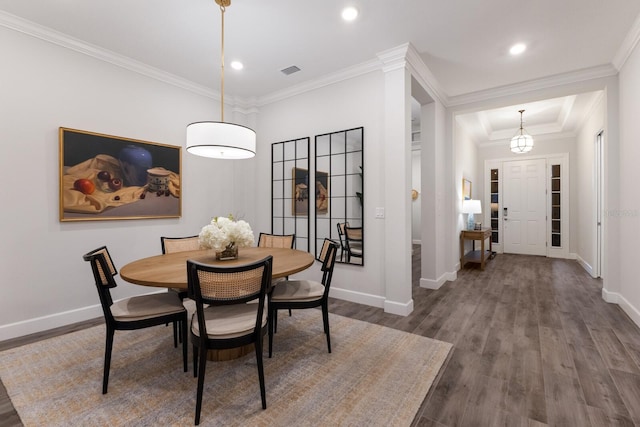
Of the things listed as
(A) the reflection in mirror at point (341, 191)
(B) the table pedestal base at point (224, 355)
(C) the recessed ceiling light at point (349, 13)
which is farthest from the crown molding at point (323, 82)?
(B) the table pedestal base at point (224, 355)

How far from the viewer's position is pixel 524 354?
2.33 meters

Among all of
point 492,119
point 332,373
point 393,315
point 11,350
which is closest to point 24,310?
point 11,350

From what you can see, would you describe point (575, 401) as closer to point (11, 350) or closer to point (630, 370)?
point (630, 370)

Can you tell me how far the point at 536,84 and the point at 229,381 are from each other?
194 inches

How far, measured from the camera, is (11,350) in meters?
2.35

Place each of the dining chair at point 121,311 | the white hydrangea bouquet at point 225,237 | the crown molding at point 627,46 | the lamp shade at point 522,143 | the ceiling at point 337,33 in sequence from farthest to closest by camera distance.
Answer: the lamp shade at point 522,143 → the crown molding at point 627,46 → the ceiling at point 337,33 → the white hydrangea bouquet at point 225,237 → the dining chair at point 121,311

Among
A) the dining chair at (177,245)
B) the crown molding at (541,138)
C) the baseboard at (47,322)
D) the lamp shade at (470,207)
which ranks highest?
the crown molding at (541,138)

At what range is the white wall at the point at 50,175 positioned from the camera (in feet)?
8.54

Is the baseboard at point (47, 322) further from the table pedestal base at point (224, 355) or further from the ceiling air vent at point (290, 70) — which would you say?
the ceiling air vent at point (290, 70)

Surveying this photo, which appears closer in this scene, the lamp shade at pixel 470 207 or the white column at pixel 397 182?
the white column at pixel 397 182

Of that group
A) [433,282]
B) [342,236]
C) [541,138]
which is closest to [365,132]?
[342,236]

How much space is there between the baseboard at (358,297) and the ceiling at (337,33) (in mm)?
2800

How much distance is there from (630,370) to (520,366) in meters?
0.75

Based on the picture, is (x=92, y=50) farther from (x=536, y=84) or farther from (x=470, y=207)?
(x=470, y=207)
